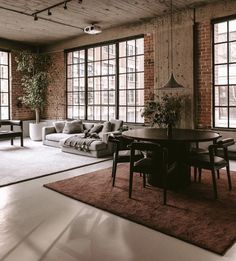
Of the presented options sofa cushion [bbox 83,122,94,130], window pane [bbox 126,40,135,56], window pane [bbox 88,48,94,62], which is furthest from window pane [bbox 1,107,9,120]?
window pane [bbox 126,40,135,56]

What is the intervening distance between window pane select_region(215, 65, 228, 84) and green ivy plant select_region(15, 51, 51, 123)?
16.9 ft

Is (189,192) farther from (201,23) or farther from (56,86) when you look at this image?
(56,86)

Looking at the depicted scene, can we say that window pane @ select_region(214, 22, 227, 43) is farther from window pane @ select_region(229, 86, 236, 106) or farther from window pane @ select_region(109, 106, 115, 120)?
window pane @ select_region(109, 106, 115, 120)

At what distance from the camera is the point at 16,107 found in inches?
369

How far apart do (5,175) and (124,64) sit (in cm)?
422

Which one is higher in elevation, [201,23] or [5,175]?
[201,23]

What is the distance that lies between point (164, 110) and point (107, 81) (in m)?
2.40

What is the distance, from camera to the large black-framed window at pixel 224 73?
225 inches

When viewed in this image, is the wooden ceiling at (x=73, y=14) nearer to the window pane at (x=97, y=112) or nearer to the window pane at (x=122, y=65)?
the window pane at (x=122, y=65)

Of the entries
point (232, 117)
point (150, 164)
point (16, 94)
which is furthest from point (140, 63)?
point (16, 94)

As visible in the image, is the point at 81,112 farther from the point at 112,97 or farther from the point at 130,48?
the point at 130,48

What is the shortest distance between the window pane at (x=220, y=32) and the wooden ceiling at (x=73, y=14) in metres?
0.53

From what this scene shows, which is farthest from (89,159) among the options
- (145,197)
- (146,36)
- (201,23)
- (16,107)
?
(16,107)

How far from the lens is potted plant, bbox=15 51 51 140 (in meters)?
8.76
